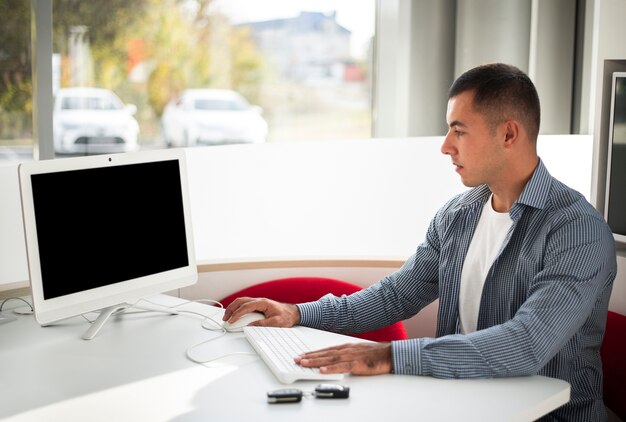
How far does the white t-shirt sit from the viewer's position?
2.29 metres

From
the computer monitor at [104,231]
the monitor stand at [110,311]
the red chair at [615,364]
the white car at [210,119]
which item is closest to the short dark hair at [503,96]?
the red chair at [615,364]

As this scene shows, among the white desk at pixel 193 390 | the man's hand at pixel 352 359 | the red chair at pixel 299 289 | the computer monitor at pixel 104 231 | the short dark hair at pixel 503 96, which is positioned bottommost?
the red chair at pixel 299 289

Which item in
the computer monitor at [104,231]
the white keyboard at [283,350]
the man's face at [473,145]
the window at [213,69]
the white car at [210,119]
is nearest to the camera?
the white keyboard at [283,350]

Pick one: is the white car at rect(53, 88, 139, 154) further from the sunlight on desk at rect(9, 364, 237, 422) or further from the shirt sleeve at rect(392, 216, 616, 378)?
the shirt sleeve at rect(392, 216, 616, 378)

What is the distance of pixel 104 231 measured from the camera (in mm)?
2248

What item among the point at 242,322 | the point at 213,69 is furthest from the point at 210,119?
the point at 242,322

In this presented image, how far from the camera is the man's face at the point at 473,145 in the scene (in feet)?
7.24

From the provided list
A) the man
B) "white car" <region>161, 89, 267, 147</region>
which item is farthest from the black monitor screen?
"white car" <region>161, 89, 267, 147</region>

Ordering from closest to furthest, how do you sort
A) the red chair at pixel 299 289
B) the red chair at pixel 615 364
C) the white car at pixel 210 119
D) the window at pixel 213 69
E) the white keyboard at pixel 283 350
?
the white keyboard at pixel 283 350 → the red chair at pixel 615 364 → the red chair at pixel 299 289 → the window at pixel 213 69 → the white car at pixel 210 119

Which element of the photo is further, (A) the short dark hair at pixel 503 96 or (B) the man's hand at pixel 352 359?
(A) the short dark hair at pixel 503 96

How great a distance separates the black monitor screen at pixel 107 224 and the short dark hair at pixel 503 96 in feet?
3.15

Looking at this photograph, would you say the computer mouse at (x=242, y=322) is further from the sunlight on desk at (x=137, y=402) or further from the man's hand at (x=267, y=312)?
the sunlight on desk at (x=137, y=402)

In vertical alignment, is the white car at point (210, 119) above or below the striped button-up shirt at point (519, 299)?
above

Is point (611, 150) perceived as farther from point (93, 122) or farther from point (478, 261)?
point (93, 122)
